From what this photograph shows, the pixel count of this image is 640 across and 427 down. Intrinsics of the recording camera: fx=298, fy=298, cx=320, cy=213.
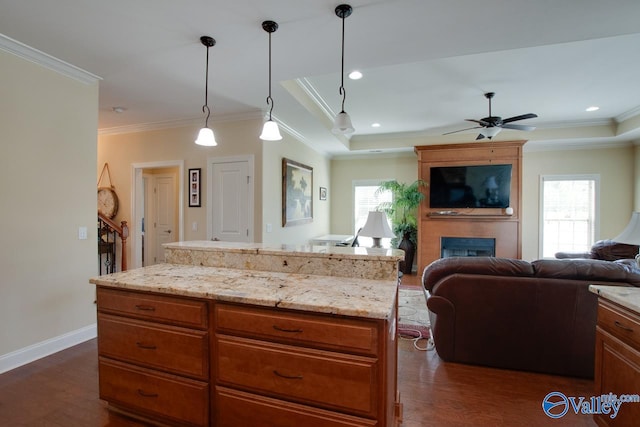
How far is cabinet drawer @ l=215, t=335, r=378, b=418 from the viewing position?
1.33 m

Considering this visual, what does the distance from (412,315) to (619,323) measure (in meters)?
2.31

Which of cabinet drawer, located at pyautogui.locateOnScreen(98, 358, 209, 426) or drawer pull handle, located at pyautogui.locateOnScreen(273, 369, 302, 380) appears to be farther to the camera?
cabinet drawer, located at pyautogui.locateOnScreen(98, 358, 209, 426)

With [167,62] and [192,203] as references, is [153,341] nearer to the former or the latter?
[167,62]

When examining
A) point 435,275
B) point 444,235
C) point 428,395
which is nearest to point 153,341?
point 428,395

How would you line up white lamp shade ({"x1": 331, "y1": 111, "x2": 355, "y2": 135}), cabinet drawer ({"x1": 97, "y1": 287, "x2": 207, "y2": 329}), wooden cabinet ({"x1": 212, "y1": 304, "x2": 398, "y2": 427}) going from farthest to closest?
white lamp shade ({"x1": 331, "y1": 111, "x2": 355, "y2": 135})
cabinet drawer ({"x1": 97, "y1": 287, "x2": 207, "y2": 329})
wooden cabinet ({"x1": 212, "y1": 304, "x2": 398, "y2": 427})

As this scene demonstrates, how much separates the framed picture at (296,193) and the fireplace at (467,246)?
2786 mm

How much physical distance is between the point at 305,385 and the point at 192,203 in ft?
11.9

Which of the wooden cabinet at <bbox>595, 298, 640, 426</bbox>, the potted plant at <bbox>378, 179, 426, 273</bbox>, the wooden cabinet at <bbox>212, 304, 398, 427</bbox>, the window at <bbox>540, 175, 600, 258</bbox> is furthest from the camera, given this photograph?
the potted plant at <bbox>378, 179, 426, 273</bbox>

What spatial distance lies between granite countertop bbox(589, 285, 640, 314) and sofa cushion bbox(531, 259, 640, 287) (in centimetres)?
60

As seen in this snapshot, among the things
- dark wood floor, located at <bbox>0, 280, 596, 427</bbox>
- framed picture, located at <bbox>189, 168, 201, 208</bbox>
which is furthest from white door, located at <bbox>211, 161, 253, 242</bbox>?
dark wood floor, located at <bbox>0, 280, 596, 427</bbox>

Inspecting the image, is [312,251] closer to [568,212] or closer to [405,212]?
[405,212]

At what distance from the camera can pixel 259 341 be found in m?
1.51

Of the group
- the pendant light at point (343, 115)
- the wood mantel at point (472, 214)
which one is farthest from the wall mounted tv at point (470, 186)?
the pendant light at point (343, 115)

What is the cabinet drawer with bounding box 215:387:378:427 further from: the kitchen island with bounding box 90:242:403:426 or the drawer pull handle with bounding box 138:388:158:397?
the drawer pull handle with bounding box 138:388:158:397
